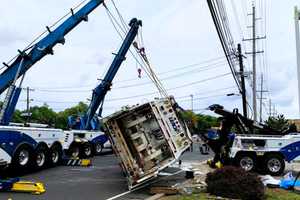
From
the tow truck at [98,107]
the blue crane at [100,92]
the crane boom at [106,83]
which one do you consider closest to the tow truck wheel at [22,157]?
the tow truck at [98,107]

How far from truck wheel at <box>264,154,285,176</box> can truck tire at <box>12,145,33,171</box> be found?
31.2 feet

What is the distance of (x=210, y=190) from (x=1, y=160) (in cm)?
809

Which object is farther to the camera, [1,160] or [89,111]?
[89,111]

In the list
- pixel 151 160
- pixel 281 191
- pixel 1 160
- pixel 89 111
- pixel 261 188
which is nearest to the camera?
pixel 261 188

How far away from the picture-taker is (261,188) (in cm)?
1155

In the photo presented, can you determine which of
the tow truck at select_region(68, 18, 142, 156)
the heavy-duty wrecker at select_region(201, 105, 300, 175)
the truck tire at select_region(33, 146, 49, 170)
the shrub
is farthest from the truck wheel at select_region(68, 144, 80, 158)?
the shrub

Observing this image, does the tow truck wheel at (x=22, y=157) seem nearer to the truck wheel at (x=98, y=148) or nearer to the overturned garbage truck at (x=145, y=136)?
the overturned garbage truck at (x=145, y=136)

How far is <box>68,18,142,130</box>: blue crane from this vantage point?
2794 centimetres

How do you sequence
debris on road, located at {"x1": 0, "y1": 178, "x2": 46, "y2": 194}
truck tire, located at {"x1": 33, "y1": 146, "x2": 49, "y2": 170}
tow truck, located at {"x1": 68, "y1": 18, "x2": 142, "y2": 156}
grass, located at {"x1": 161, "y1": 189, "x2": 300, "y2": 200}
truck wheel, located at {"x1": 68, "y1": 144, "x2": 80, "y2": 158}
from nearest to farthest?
1. grass, located at {"x1": 161, "y1": 189, "x2": 300, "y2": 200}
2. debris on road, located at {"x1": 0, "y1": 178, "x2": 46, "y2": 194}
3. truck tire, located at {"x1": 33, "y1": 146, "x2": 49, "y2": 170}
4. truck wheel, located at {"x1": 68, "y1": 144, "x2": 80, "y2": 158}
5. tow truck, located at {"x1": 68, "y1": 18, "x2": 142, "y2": 156}

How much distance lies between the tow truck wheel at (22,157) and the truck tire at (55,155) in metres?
2.05

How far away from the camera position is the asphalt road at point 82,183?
40.7 ft

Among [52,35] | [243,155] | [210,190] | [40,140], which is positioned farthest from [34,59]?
[210,190]

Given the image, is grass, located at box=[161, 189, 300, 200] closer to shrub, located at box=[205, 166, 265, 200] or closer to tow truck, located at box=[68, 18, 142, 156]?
shrub, located at box=[205, 166, 265, 200]

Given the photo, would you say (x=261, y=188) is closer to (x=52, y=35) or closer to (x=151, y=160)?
(x=151, y=160)
